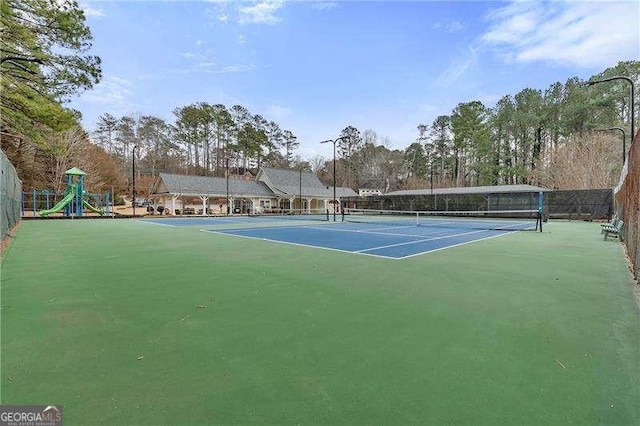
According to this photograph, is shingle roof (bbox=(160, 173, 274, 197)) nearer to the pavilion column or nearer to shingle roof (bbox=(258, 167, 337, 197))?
the pavilion column

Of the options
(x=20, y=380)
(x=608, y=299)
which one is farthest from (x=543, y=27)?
(x=20, y=380)

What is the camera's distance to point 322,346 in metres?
2.83

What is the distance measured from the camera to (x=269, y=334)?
3.09 m

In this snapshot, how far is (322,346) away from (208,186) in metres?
37.6

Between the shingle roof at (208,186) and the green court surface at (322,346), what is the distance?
30.8 meters

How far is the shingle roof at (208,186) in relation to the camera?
34.8 meters

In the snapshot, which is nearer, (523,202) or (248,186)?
(523,202)

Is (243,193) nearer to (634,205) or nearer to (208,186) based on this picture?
(208,186)

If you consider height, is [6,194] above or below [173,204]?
above

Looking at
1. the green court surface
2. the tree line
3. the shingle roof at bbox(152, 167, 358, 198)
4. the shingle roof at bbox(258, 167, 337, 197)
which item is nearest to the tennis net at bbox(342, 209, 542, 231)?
the shingle roof at bbox(258, 167, 337, 197)

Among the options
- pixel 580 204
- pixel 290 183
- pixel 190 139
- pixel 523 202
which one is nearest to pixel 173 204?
pixel 290 183

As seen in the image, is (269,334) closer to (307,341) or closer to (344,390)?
(307,341)

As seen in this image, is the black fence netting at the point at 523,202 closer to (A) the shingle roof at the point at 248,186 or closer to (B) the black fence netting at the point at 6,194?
(A) the shingle roof at the point at 248,186

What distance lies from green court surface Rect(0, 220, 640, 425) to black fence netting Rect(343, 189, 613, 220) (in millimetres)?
24541
